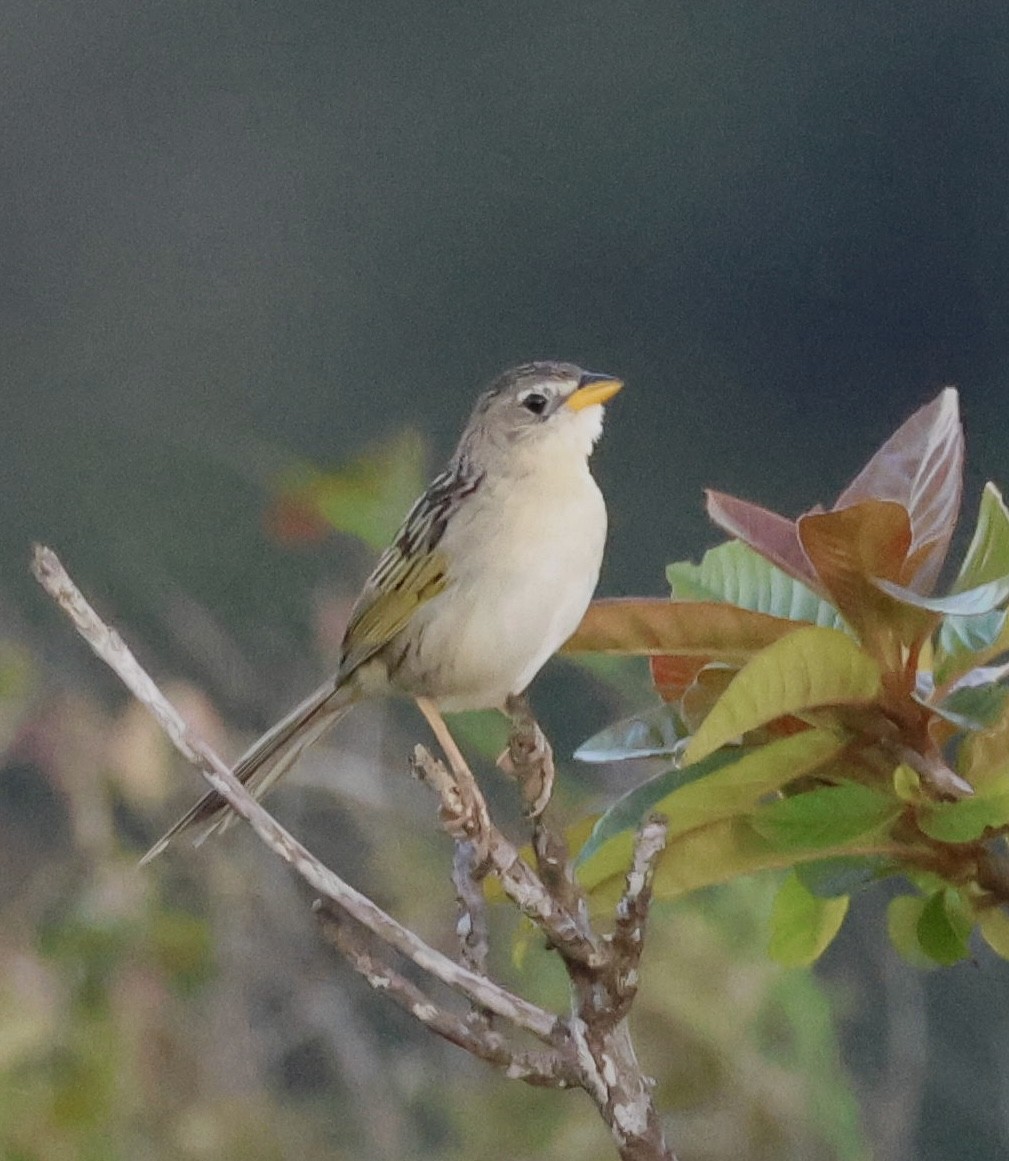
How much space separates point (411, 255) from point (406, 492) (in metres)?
0.76

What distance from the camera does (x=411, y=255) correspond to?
1.87m

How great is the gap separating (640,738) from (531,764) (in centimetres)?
7

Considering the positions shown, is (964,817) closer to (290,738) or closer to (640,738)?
(640,738)

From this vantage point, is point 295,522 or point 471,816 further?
point 295,522

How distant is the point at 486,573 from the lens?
0.87 meters

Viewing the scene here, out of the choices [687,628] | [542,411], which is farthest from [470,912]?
[542,411]

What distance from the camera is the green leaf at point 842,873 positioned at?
56cm

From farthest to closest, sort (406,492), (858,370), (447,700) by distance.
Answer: (858,370), (406,492), (447,700)

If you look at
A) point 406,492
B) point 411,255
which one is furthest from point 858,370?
point 406,492

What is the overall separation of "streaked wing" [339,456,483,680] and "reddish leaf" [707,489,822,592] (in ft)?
1.14

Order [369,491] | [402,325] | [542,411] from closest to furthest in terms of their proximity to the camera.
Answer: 1. [542,411]
2. [369,491]
3. [402,325]

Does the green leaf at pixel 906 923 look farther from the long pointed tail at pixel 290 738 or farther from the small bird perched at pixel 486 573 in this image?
the long pointed tail at pixel 290 738

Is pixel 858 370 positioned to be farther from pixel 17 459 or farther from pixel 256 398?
pixel 17 459

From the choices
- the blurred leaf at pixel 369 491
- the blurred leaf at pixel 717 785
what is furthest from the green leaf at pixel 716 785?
the blurred leaf at pixel 369 491
